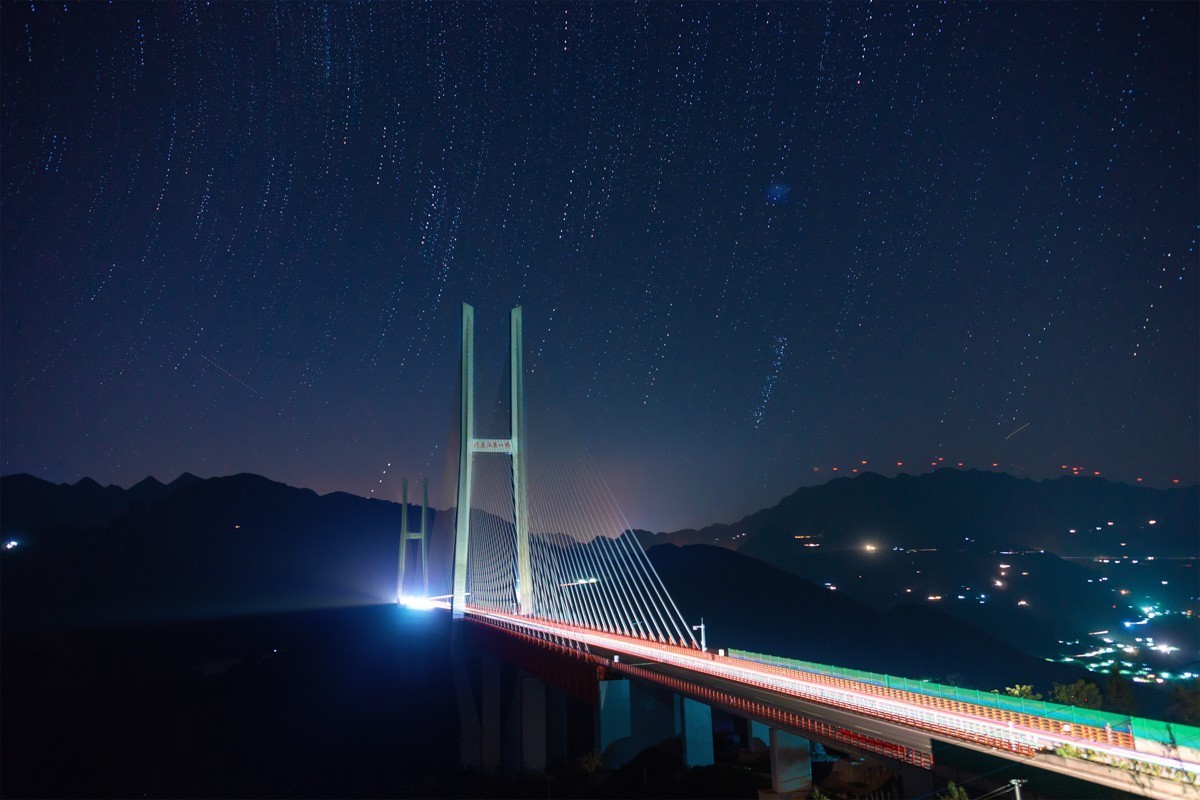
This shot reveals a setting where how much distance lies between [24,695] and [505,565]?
43.2m

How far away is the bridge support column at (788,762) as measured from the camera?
20.6 metres

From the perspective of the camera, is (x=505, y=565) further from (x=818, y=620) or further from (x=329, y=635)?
(x=818, y=620)

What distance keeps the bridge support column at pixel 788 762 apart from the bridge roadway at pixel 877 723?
1.55 metres

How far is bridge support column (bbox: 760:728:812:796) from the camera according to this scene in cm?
2058

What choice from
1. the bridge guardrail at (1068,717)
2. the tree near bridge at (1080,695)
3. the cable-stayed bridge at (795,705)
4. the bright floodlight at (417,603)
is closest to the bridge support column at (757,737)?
the cable-stayed bridge at (795,705)

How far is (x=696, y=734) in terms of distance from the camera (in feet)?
99.3

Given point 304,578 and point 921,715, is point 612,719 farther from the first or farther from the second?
point 304,578

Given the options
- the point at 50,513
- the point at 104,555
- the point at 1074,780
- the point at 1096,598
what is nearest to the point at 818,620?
the point at 1096,598

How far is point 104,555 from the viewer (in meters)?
94.5

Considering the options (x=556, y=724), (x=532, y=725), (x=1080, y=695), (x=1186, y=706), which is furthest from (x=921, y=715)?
(x=1186, y=706)

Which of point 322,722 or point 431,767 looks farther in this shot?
point 322,722

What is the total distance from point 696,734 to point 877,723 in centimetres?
1669

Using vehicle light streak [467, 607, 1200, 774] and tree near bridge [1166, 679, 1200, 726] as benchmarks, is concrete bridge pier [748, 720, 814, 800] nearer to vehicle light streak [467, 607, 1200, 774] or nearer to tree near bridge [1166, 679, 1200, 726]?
vehicle light streak [467, 607, 1200, 774]

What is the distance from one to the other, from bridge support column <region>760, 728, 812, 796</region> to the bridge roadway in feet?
5.09
